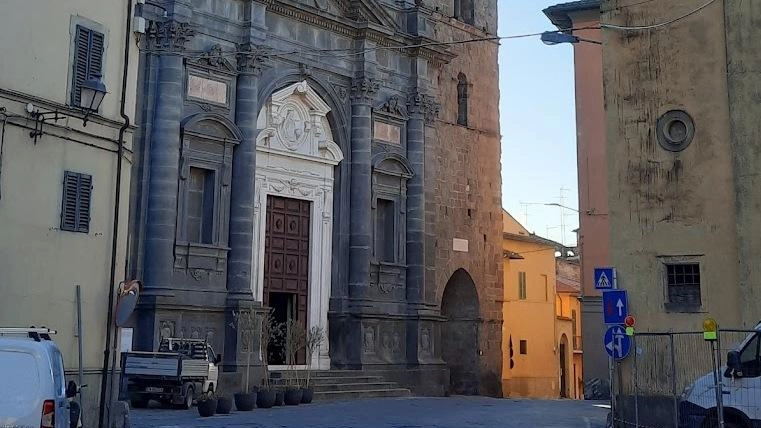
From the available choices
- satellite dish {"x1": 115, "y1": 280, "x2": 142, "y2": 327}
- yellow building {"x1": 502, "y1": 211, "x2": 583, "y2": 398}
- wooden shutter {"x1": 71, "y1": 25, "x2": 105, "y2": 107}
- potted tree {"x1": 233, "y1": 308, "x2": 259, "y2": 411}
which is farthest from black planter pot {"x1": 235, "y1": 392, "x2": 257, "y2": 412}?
yellow building {"x1": 502, "y1": 211, "x2": 583, "y2": 398}

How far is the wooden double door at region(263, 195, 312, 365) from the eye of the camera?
26719 mm

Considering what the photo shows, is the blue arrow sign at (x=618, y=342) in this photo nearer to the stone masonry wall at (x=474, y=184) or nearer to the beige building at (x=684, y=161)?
the beige building at (x=684, y=161)

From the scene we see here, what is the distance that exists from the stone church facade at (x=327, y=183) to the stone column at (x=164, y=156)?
35 millimetres

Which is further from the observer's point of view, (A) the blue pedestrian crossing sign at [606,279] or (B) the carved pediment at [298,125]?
(B) the carved pediment at [298,125]

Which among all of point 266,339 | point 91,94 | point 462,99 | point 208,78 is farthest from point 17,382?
point 462,99

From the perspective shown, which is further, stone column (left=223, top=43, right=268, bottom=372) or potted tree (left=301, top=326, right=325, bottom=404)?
stone column (left=223, top=43, right=268, bottom=372)

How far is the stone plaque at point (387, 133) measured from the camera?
29328 mm

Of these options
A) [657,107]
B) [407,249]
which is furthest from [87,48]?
[407,249]

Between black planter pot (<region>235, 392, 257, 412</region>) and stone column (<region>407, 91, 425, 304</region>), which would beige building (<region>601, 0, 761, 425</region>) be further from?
stone column (<region>407, 91, 425, 304</region>)

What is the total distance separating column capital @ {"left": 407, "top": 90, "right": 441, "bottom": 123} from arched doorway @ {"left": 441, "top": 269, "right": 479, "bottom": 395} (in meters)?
5.63

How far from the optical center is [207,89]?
2486 centimetres

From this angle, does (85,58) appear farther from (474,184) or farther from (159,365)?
(474,184)

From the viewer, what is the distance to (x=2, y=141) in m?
14.6

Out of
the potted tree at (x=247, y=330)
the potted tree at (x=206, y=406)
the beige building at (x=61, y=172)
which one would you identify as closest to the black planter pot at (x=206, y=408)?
the potted tree at (x=206, y=406)
